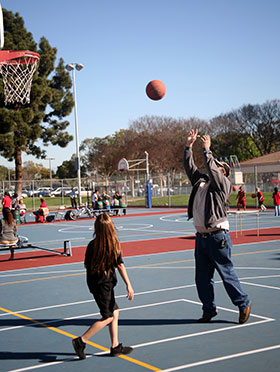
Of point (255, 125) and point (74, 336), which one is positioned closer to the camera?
point (74, 336)

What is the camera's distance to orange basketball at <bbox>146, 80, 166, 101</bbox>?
1981 centimetres

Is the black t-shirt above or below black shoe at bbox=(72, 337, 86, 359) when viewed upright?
above

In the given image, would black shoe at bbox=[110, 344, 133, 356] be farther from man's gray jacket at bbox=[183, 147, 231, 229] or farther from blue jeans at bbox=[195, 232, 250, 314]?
man's gray jacket at bbox=[183, 147, 231, 229]

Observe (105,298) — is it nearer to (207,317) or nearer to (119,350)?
(119,350)

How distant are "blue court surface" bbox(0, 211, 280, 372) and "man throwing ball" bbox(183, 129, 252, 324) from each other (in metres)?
0.34

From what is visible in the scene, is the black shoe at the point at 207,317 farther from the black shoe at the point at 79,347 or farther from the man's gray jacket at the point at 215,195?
the black shoe at the point at 79,347

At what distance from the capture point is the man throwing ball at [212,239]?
715cm

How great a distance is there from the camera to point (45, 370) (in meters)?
5.69

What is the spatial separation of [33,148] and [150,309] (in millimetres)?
52390

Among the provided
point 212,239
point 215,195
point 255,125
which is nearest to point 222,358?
point 212,239

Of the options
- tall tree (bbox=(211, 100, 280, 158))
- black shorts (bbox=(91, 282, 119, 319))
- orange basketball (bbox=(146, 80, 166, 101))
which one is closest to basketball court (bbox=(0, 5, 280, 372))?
black shorts (bbox=(91, 282, 119, 319))

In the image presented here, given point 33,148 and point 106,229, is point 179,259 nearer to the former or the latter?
point 106,229

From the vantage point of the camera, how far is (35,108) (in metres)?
53.7

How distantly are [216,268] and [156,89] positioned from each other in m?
13.4
